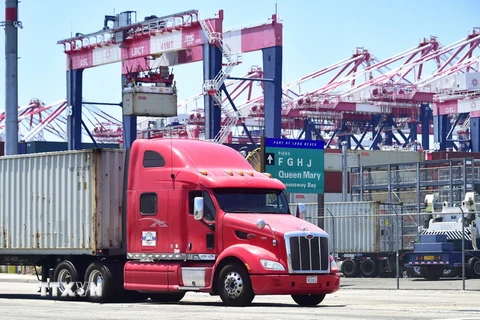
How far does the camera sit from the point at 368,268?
143 feet

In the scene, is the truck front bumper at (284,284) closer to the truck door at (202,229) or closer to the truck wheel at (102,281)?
the truck door at (202,229)

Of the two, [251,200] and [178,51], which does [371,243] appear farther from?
[178,51]

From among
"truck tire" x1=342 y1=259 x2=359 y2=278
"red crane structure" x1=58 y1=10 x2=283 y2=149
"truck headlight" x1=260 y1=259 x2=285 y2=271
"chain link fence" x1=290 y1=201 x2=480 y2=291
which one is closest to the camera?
"truck headlight" x1=260 y1=259 x2=285 y2=271

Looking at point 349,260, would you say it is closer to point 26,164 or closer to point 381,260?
point 381,260

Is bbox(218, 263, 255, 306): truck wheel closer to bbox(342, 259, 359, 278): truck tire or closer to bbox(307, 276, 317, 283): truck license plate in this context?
bbox(307, 276, 317, 283): truck license plate

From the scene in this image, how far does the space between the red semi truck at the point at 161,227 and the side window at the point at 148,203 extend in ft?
0.09

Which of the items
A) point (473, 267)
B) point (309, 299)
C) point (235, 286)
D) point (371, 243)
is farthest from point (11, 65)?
point (235, 286)

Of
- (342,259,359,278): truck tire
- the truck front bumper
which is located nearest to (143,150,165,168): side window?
the truck front bumper

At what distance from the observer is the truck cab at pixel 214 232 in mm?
20516

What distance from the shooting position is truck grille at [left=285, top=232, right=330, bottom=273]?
67.3 ft

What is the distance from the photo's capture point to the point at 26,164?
83.6 feet

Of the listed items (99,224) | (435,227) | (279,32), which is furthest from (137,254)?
(279,32)

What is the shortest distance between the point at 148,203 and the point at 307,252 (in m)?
3.83

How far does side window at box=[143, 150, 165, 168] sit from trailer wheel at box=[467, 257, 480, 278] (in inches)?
724
